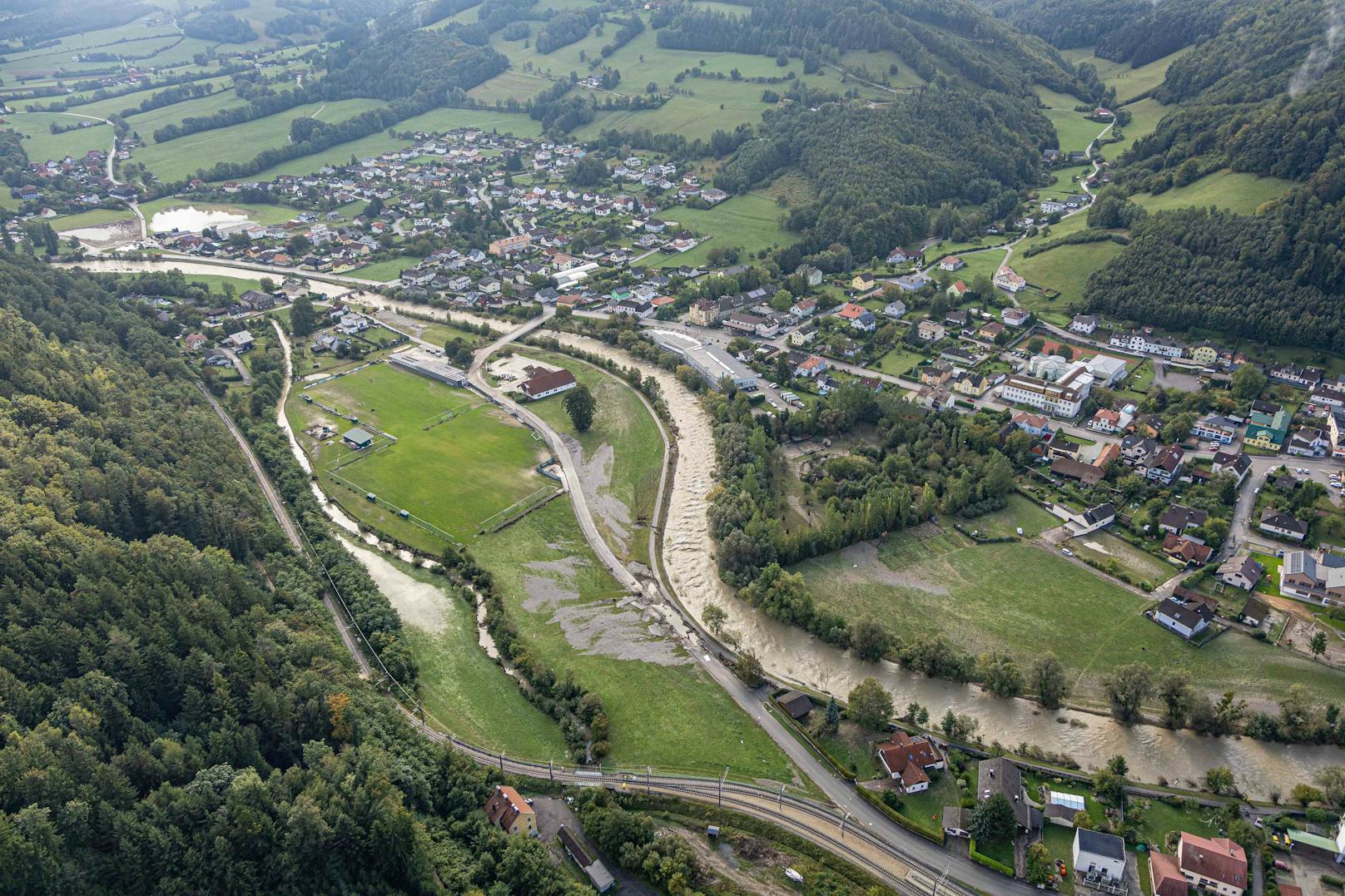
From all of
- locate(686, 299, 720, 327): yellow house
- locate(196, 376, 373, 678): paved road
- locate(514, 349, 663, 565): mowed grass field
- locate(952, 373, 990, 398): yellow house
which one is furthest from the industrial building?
locate(196, 376, 373, 678): paved road

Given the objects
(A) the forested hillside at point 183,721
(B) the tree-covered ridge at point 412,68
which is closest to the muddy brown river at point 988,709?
(A) the forested hillside at point 183,721

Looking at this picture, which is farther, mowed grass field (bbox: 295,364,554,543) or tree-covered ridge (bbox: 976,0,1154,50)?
tree-covered ridge (bbox: 976,0,1154,50)

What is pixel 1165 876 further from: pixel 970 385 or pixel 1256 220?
pixel 1256 220

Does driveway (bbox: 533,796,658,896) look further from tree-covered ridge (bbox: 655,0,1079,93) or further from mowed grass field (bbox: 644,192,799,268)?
tree-covered ridge (bbox: 655,0,1079,93)

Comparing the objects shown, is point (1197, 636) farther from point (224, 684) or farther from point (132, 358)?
point (132, 358)

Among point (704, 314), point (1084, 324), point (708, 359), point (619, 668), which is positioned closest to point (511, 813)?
point (619, 668)
